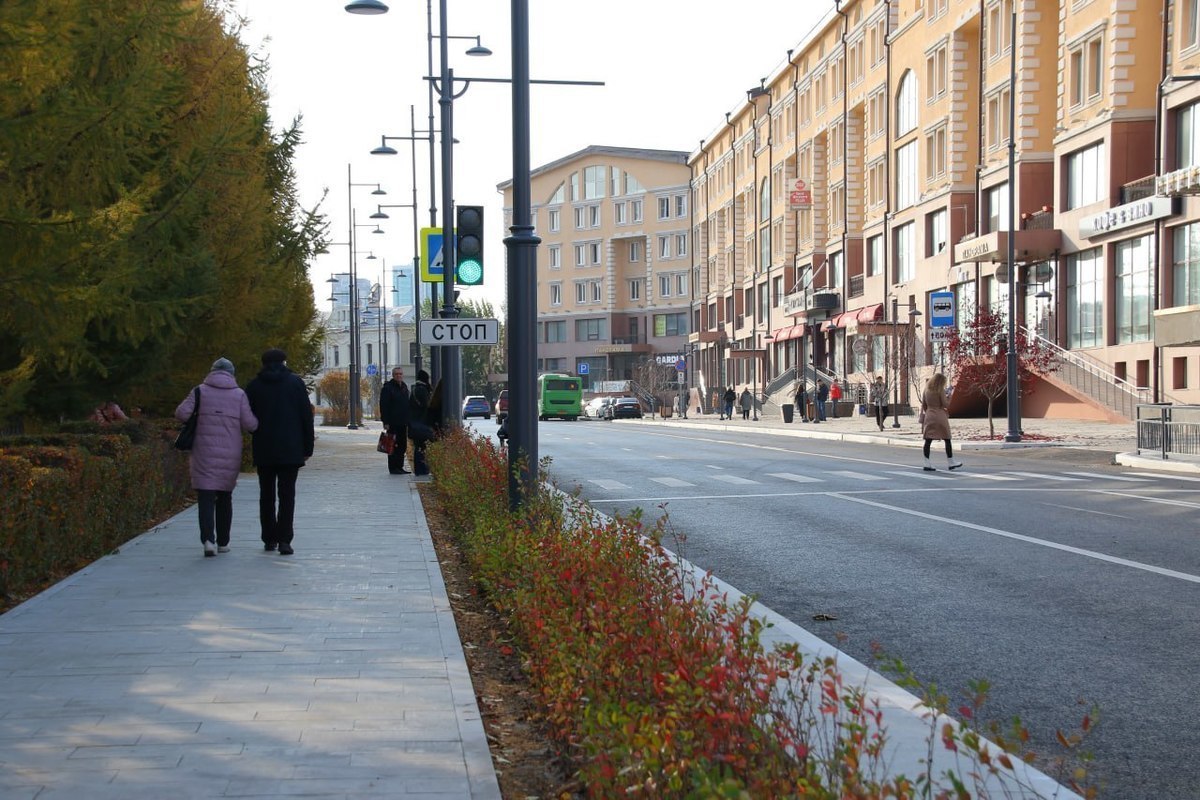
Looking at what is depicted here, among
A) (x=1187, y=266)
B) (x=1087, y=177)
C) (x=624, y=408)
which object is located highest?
(x=1087, y=177)

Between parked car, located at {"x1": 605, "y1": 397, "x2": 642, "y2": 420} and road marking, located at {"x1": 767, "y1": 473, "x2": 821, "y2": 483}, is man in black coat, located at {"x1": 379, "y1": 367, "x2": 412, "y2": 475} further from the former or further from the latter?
parked car, located at {"x1": 605, "y1": 397, "x2": 642, "y2": 420}

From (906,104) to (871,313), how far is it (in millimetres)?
9352

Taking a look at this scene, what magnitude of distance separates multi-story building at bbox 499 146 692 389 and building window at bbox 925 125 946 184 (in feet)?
179

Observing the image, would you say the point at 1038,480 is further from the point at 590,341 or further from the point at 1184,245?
the point at 590,341

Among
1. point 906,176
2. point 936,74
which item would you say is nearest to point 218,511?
point 936,74

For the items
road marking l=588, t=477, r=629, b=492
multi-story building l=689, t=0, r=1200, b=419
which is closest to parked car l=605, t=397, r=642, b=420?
multi-story building l=689, t=0, r=1200, b=419

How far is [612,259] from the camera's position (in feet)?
381

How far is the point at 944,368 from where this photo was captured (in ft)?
145

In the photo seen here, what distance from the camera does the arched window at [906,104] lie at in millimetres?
55406

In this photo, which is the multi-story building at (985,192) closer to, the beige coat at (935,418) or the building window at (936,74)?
the building window at (936,74)

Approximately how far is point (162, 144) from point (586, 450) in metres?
16.9

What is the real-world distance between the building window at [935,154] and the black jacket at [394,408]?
3467 centimetres

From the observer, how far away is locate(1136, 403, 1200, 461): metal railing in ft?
77.9

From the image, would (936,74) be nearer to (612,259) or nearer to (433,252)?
(433,252)
